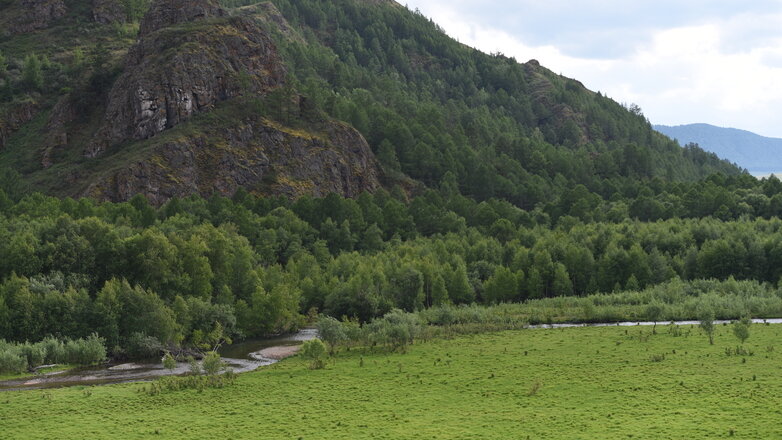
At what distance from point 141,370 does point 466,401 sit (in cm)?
4752

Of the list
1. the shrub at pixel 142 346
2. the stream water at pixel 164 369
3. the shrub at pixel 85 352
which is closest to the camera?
the stream water at pixel 164 369

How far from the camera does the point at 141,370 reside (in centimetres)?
9156

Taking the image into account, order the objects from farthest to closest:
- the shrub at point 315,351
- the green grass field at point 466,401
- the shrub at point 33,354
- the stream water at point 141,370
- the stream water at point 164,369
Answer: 1. the shrub at point 33,354
2. the shrub at point 315,351
3. the stream water at point 164,369
4. the stream water at point 141,370
5. the green grass field at point 466,401

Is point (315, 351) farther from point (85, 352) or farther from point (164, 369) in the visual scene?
point (85, 352)

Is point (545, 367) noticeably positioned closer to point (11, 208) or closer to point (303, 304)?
point (303, 304)

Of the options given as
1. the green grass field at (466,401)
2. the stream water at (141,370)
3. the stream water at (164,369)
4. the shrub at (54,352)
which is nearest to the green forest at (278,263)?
the stream water at (164,369)


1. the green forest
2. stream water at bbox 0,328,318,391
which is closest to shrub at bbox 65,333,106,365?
stream water at bbox 0,328,318,391

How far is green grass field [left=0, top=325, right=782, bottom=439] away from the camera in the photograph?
55688 mm

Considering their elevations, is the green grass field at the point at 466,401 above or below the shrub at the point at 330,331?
below

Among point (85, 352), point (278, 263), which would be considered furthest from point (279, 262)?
point (85, 352)

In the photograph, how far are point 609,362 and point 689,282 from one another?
79.3m

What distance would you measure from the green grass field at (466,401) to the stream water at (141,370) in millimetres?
7220

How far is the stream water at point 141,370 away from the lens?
3199 inches

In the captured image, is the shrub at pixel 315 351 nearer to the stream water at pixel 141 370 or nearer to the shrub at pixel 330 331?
the shrub at pixel 330 331
